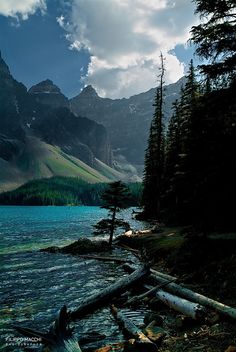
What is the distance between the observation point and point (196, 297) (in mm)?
13781

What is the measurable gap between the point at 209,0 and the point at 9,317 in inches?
653

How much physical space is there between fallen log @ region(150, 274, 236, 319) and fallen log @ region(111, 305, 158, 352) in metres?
2.63

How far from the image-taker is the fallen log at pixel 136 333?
9.85m

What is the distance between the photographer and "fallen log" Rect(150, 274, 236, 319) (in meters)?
11.8

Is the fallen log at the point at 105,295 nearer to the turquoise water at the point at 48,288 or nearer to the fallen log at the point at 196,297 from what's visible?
the turquoise water at the point at 48,288

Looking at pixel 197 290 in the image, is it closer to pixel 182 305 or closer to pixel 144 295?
pixel 144 295

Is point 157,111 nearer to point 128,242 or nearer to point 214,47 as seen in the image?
point 128,242

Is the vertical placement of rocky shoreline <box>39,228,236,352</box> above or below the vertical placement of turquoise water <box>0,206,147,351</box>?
above

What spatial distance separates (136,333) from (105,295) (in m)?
4.89

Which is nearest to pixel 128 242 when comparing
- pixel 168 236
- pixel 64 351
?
pixel 168 236

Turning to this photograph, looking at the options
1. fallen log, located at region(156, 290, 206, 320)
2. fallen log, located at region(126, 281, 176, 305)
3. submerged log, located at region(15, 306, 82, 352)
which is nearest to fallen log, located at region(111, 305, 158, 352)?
fallen log, located at region(126, 281, 176, 305)

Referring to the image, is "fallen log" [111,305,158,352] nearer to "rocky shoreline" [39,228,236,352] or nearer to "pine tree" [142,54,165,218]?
"rocky shoreline" [39,228,236,352]

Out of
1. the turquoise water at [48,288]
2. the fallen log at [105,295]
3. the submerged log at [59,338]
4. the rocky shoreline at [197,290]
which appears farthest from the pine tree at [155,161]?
the submerged log at [59,338]

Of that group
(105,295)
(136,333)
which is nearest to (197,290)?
(105,295)
